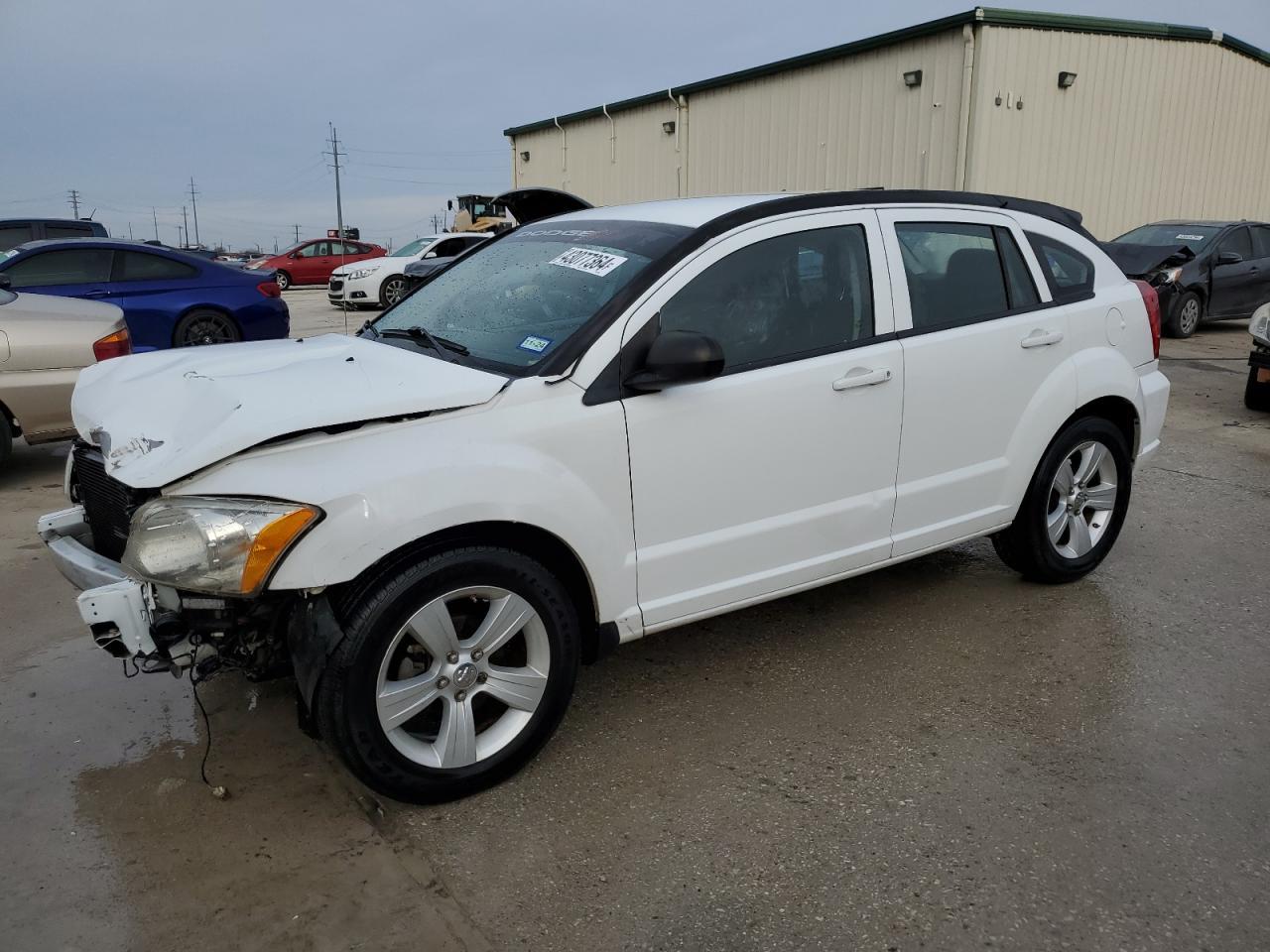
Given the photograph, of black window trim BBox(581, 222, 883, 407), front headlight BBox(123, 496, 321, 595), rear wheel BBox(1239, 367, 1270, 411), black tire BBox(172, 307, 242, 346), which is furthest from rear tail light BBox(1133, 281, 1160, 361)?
black tire BBox(172, 307, 242, 346)

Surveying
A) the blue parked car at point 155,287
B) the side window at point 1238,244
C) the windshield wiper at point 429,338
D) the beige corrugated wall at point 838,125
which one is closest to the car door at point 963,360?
the windshield wiper at point 429,338

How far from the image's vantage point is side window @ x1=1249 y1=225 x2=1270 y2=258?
45.7 ft

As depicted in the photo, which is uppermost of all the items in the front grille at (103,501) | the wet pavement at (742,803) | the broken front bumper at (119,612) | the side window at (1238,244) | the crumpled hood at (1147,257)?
the side window at (1238,244)

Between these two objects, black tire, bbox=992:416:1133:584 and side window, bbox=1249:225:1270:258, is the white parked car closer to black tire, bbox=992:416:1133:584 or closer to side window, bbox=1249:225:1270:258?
side window, bbox=1249:225:1270:258

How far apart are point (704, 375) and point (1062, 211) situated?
2475 millimetres

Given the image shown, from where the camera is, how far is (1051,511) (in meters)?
4.43

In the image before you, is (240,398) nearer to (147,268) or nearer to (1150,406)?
(1150,406)

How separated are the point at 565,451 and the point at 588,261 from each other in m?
0.88

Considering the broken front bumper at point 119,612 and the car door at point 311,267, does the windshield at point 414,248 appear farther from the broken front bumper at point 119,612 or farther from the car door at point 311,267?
the broken front bumper at point 119,612

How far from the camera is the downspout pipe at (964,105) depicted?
51.8 feet

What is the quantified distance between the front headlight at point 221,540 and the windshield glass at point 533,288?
0.91 m

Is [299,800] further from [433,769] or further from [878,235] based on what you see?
[878,235]

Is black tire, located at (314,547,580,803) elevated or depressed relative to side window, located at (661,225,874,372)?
depressed

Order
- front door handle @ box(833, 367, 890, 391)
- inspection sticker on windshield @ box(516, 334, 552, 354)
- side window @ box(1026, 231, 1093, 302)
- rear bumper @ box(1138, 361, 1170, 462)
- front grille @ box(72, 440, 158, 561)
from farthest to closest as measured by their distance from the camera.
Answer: rear bumper @ box(1138, 361, 1170, 462) < side window @ box(1026, 231, 1093, 302) < front door handle @ box(833, 367, 890, 391) < inspection sticker on windshield @ box(516, 334, 552, 354) < front grille @ box(72, 440, 158, 561)
